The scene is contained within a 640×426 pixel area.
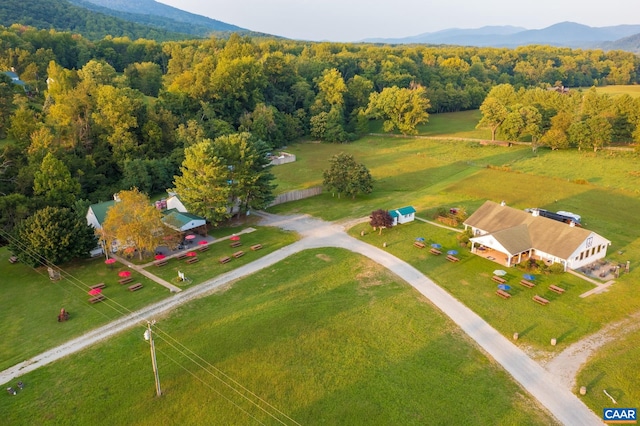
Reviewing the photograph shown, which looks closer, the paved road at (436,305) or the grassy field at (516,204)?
the paved road at (436,305)

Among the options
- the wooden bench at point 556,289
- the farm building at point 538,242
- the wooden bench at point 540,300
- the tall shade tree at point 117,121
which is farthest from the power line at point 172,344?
the tall shade tree at point 117,121

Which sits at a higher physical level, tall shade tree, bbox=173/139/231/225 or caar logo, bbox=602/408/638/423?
tall shade tree, bbox=173/139/231/225

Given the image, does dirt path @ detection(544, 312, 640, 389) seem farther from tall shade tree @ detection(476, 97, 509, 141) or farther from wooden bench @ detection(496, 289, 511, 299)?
tall shade tree @ detection(476, 97, 509, 141)

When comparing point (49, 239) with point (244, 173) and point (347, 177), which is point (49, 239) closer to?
point (244, 173)

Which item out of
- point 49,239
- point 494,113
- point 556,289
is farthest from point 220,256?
point 494,113

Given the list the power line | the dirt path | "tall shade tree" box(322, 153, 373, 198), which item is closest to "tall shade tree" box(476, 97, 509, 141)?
"tall shade tree" box(322, 153, 373, 198)

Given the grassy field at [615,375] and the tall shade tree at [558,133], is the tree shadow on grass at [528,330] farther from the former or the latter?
the tall shade tree at [558,133]
